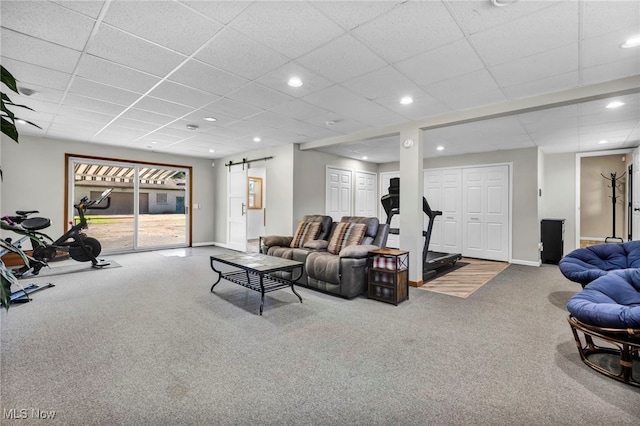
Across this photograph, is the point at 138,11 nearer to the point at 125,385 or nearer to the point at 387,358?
the point at 125,385

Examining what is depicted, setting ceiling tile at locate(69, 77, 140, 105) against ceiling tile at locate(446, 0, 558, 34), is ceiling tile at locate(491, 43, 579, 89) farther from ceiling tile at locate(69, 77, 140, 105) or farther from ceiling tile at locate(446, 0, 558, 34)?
ceiling tile at locate(69, 77, 140, 105)

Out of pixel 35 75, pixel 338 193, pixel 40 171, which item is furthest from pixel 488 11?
pixel 40 171

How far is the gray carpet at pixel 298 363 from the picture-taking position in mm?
1731

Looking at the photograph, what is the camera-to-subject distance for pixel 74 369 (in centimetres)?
213

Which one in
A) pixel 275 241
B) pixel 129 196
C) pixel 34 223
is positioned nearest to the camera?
pixel 34 223

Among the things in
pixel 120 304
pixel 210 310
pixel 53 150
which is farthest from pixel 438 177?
pixel 53 150

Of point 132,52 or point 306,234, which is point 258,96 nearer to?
point 132,52

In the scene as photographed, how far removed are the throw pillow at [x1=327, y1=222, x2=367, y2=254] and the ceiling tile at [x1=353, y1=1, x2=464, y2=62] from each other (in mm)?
2355

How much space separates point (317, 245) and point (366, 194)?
4.11m

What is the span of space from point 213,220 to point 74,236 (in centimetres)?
353

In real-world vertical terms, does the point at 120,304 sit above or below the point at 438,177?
below

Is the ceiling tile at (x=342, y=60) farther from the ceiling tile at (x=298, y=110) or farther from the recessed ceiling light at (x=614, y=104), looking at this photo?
the recessed ceiling light at (x=614, y=104)

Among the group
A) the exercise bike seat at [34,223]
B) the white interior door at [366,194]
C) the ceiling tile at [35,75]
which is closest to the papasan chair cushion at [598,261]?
the white interior door at [366,194]
